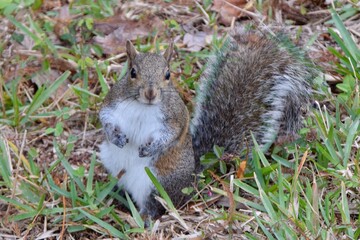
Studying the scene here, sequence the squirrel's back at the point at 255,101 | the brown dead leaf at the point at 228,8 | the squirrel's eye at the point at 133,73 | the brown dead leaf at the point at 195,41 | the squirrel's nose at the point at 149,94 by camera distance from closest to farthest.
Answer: the squirrel's nose at the point at 149,94 → the squirrel's eye at the point at 133,73 → the squirrel's back at the point at 255,101 → the brown dead leaf at the point at 195,41 → the brown dead leaf at the point at 228,8

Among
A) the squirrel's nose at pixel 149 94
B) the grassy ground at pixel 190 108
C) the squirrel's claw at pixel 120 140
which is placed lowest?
the grassy ground at pixel 190 108

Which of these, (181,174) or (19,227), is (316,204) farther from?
(19,227)

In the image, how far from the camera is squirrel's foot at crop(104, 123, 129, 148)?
300 centimetres

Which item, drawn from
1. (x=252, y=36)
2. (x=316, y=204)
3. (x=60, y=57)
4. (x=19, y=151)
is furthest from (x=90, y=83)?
(x=316, y=204)

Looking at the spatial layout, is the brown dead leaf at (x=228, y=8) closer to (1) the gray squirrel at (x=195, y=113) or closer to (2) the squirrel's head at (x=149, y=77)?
(1) the gray squirrel at (x=195, y=113)

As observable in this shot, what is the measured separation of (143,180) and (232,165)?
1.46 ft

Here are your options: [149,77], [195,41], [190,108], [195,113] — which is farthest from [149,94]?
[195,41]

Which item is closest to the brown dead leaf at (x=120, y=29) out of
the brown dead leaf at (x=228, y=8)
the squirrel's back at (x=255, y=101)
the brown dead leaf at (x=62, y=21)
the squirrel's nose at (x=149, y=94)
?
the brown dead leaf at (x=62, y=21)

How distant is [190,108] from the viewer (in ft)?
11.9

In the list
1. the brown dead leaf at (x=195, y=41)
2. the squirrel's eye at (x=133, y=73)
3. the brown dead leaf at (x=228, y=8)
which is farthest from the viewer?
the brown dead leaf at (x=228, y=8)

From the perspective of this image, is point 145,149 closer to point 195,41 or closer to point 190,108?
point 190,108

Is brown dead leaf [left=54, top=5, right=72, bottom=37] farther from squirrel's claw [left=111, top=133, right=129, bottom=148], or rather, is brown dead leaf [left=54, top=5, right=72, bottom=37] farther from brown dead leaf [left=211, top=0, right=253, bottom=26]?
squirrel's claw [left=111, top=133, right=129, bottom=148]

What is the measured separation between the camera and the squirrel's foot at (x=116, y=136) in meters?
3.00

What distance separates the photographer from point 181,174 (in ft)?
10.2
